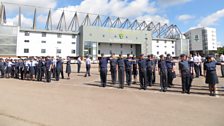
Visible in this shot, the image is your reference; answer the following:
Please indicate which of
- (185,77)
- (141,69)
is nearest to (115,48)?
(141,69)

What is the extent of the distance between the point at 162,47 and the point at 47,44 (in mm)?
43639

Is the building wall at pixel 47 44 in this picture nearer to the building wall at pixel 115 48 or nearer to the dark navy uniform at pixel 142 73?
the building wall at pixel 115 48

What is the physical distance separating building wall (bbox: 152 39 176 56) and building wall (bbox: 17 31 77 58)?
31.0 m

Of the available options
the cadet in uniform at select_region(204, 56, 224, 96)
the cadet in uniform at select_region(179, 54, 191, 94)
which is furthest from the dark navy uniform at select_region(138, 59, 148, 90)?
the cadet in uniform at select_region(204, 56, 224, 96)

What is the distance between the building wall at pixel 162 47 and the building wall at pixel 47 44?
102ft

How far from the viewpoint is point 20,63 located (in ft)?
58.5

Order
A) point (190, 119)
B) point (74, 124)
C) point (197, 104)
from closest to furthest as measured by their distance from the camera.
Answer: point (74, 124) → point (190, 119) → point (197, 104)

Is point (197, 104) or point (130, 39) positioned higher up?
point (130, 39)

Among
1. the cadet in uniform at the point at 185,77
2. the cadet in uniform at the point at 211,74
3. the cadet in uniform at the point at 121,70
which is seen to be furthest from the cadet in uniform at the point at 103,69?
the cadet in uniform at the point at 211,74

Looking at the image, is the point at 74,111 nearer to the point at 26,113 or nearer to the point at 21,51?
the point at 26,113

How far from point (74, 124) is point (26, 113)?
6.08 ft

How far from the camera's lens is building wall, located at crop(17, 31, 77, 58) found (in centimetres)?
6038

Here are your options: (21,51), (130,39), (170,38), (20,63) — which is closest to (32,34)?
(21,51)

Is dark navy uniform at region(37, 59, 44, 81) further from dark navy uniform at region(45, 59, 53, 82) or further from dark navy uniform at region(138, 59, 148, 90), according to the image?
dark navy uniform at region(138, 59, 148, 90)
